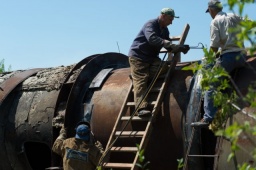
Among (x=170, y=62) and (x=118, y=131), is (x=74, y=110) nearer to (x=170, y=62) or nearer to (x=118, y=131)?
(x=118, y=131)

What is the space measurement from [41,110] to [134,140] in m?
2.47

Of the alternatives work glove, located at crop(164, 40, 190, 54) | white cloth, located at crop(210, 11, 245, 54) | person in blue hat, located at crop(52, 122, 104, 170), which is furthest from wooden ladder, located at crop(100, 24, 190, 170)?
white cloth, located at crop(210, 11, 245, 54)

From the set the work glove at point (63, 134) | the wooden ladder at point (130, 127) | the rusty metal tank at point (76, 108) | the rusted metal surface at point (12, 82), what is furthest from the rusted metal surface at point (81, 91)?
the rusted metal surface at point (12, 82)

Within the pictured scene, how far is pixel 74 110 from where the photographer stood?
30.3ft

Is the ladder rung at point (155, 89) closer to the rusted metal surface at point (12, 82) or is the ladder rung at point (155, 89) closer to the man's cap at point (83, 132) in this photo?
the man's cap at point (83, 132)

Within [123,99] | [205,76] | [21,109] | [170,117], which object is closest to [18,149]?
[21,109]

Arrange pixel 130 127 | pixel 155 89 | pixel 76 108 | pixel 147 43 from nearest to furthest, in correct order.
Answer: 1. pixel 155 89
2. pixel 130 127
3. pixel 147 43
4. pixel 76 108

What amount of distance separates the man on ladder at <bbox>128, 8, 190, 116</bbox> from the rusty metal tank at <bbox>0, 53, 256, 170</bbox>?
1.26 feet

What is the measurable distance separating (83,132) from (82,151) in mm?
320

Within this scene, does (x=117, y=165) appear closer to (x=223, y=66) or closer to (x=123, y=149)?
(x=123, y=149)

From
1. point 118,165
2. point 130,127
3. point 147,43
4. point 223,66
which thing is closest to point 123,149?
point 118,165

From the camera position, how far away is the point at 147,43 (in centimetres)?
841

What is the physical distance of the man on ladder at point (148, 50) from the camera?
316 inches

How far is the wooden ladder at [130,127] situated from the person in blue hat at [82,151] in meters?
0.26
